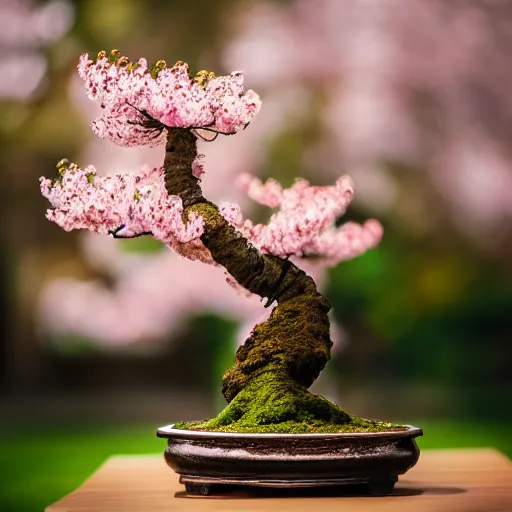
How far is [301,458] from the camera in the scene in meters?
2.24

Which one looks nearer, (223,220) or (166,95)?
(166,95)

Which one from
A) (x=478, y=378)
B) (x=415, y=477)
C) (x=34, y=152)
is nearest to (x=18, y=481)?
(x=415, y=477)

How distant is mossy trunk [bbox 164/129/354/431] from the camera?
2461 mm

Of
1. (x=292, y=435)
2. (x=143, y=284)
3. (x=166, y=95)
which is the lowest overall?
(x=292, y=435)

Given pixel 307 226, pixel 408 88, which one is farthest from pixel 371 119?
pixel 307 226

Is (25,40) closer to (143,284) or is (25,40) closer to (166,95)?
(143,284)

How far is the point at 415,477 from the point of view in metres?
2.79

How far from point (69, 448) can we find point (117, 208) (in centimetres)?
394

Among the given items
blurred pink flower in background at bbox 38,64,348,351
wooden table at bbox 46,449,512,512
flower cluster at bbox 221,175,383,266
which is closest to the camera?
wooden table at bbox 46,449,512,512

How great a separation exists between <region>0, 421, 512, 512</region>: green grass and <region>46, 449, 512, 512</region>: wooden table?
153cm

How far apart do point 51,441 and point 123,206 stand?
14.2ft

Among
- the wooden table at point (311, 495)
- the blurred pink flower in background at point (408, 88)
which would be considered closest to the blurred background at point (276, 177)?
the blurred pink flower in background at point (408, 88)

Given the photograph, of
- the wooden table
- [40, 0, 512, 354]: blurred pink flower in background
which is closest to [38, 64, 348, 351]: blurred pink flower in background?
[40, 0, 512, 354]: blurred pink flower in background

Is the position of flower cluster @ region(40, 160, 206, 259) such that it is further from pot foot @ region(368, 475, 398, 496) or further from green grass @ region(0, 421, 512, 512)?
green grass @ region(0, 421, 512, 512)
